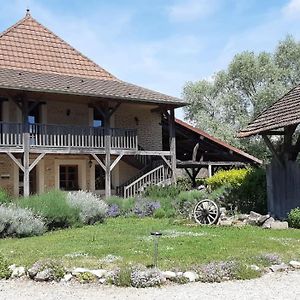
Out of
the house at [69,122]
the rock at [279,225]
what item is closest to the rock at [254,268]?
the rock at [279,225]

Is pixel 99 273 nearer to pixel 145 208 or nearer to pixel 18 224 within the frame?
pixel 18 224

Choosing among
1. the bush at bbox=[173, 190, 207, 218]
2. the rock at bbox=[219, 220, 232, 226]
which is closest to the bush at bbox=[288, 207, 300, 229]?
the rock at bbox=[219, 220, 232, 226]

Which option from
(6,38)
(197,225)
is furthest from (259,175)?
(6,38)

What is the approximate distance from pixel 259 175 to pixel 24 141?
9.13 m

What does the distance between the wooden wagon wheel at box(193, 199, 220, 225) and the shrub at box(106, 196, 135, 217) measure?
12.2 ft

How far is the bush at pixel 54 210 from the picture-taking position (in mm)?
15344

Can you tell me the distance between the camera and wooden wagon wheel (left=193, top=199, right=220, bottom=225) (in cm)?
1619

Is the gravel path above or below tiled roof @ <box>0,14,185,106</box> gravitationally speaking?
below

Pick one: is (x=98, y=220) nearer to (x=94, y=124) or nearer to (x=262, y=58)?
(x=94, y=124)

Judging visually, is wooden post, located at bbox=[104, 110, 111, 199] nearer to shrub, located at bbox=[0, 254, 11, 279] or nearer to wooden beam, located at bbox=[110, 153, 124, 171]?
wooden beam, located at bbox=[110, 153, 124, 171]

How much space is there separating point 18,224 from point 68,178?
10.5 m

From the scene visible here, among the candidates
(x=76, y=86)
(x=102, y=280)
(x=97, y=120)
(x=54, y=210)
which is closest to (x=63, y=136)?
(x=76, y=86)

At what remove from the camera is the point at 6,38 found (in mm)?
24969

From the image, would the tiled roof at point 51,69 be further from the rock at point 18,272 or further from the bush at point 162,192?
the rock at point 18,272
